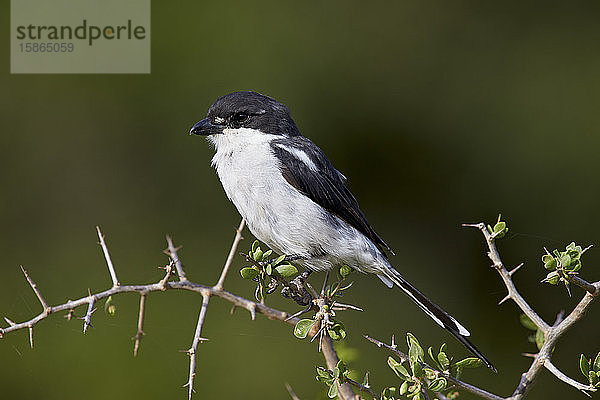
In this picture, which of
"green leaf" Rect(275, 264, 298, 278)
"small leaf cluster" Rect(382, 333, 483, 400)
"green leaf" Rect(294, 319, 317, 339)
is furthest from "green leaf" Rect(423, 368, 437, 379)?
"green leaf" Rect(275, 264, 298, 278)

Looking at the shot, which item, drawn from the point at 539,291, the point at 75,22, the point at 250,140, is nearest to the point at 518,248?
the point at 539,291

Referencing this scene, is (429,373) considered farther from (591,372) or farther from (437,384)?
(591,372)

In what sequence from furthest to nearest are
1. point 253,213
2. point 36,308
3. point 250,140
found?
point 36,308, point 250,140, point 253,213

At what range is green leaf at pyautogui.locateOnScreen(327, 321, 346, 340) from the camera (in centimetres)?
220

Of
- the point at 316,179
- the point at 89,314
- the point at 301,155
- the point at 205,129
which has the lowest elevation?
the point at 89,314

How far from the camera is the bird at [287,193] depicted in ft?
9.57

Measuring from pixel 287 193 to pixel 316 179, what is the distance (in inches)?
7.0

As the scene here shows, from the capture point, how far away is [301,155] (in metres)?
3.11

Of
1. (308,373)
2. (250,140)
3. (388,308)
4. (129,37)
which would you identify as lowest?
(308,373)

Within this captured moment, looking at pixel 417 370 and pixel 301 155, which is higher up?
pixel 301 155

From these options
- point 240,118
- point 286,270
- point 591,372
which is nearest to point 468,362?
point 591,372

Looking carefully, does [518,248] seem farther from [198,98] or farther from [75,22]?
[75,22]

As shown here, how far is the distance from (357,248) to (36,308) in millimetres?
2507

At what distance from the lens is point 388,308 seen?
4961 mm
